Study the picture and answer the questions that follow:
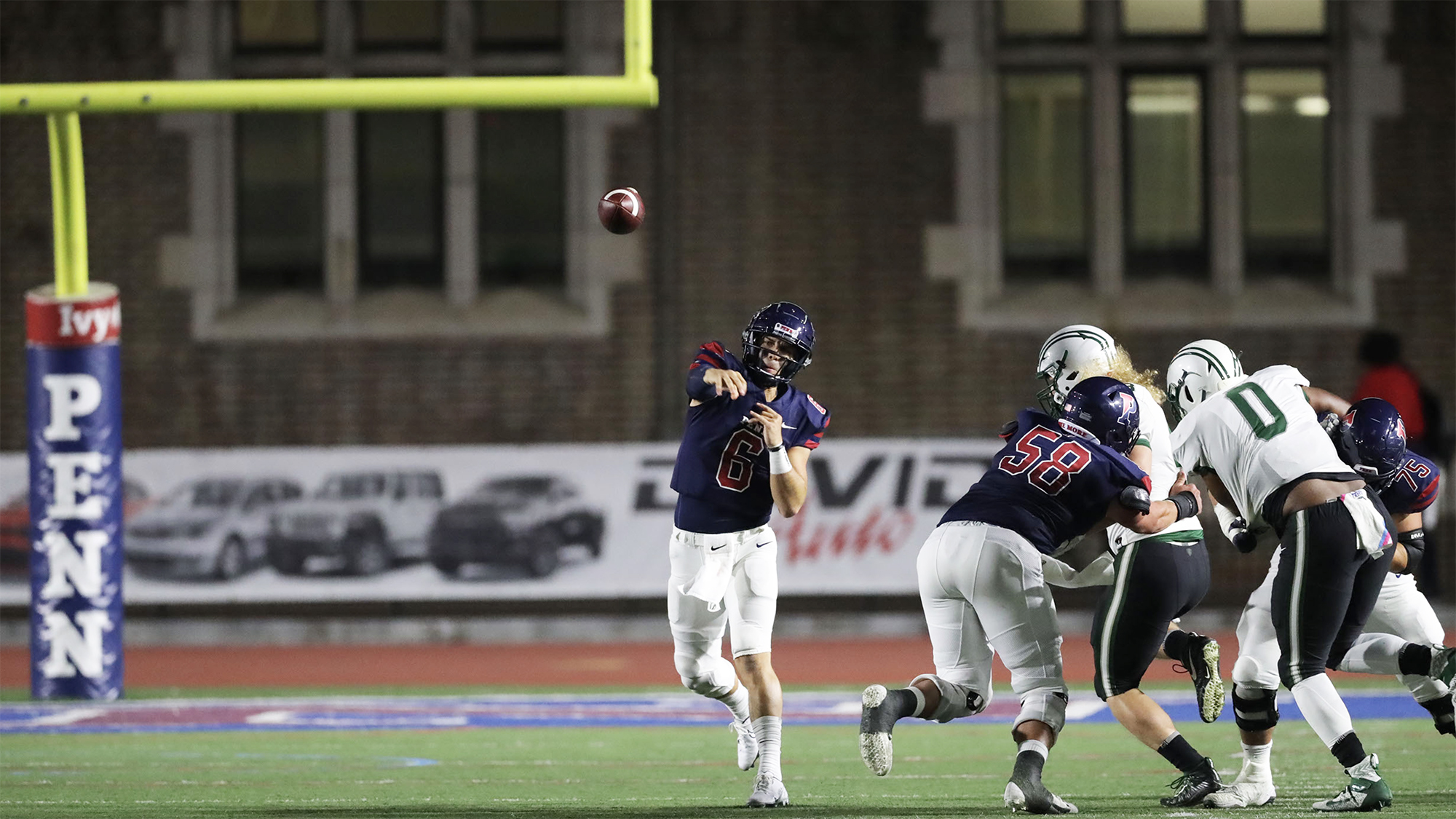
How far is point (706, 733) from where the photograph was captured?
32.9 ft

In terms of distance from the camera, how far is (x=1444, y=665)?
7.12 m

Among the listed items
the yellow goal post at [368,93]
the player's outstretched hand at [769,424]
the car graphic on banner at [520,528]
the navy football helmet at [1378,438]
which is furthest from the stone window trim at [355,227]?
the navy football helmet at [1378,438]

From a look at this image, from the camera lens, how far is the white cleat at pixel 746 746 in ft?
25.3

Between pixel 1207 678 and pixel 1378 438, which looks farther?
pixel 1378 438

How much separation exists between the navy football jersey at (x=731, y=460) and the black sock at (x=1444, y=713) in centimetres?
263

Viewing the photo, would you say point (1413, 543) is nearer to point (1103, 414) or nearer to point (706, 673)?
point (1103, 414)

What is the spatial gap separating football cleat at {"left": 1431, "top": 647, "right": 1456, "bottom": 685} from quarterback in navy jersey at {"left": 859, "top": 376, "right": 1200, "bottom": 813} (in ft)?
4.13

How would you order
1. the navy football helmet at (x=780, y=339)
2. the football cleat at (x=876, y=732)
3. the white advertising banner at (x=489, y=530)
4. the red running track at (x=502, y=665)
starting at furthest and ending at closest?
the white advertising banner at (x=489, y=530)
the red running track at (x=502, y=665)
the navy football helmet at (x=780, y=339)
the football cleat at (x=876, y=732)

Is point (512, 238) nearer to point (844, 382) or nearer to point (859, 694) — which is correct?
point (844, 382)

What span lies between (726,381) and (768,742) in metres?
1.38

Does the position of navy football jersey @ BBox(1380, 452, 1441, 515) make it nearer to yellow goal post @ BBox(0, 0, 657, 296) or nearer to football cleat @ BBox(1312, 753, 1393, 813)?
football cleat @ BBox(1312, 753, 1393, 813)

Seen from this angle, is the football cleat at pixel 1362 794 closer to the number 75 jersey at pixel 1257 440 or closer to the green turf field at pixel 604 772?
the green turf field at pixel 604 772

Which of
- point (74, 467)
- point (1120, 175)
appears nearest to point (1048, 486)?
point (74, 467)

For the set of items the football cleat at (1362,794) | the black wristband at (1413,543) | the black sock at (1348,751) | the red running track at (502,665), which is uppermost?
the black wristband at (1413,543)
